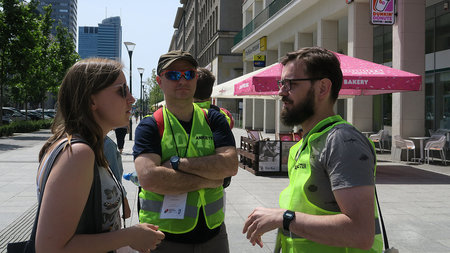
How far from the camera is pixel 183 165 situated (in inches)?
98.2

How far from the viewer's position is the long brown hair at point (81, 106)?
1.75 metres

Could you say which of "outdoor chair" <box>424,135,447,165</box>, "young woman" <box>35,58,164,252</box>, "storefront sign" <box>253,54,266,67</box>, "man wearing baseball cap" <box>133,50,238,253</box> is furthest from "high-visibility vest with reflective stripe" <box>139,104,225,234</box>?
"storefront sign" <box>253,54,266,67</box>

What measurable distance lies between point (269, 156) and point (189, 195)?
28.5ft

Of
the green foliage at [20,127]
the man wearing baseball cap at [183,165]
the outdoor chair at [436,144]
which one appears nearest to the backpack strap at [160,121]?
the man wearing baseball cap at [183,165]

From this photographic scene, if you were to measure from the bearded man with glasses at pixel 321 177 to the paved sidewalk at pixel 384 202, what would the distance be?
10.5ft

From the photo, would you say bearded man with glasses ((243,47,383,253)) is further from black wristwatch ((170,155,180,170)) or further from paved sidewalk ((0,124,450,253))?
paved sidewalk ((0,124,450,253))

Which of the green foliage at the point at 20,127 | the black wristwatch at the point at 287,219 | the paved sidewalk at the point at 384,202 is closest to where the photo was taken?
the black wristwatch at the point at 287,219

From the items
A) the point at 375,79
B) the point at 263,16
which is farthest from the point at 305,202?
the point at 263,16

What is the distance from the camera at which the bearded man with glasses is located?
162 cm

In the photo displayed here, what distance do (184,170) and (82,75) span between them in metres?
0.90

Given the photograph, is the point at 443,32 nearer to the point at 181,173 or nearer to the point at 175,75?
the point at 175,75

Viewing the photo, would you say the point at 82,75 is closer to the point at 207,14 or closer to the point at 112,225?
the point at 112,225

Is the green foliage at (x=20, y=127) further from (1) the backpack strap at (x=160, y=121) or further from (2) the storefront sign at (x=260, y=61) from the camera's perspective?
(1) the backpack strap at (x=160, y=121)

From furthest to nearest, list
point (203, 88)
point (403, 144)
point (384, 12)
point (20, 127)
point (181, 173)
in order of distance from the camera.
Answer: point (20, 127), point (384, 12), point (403, 144), point (203, 88), point (181, 173)
